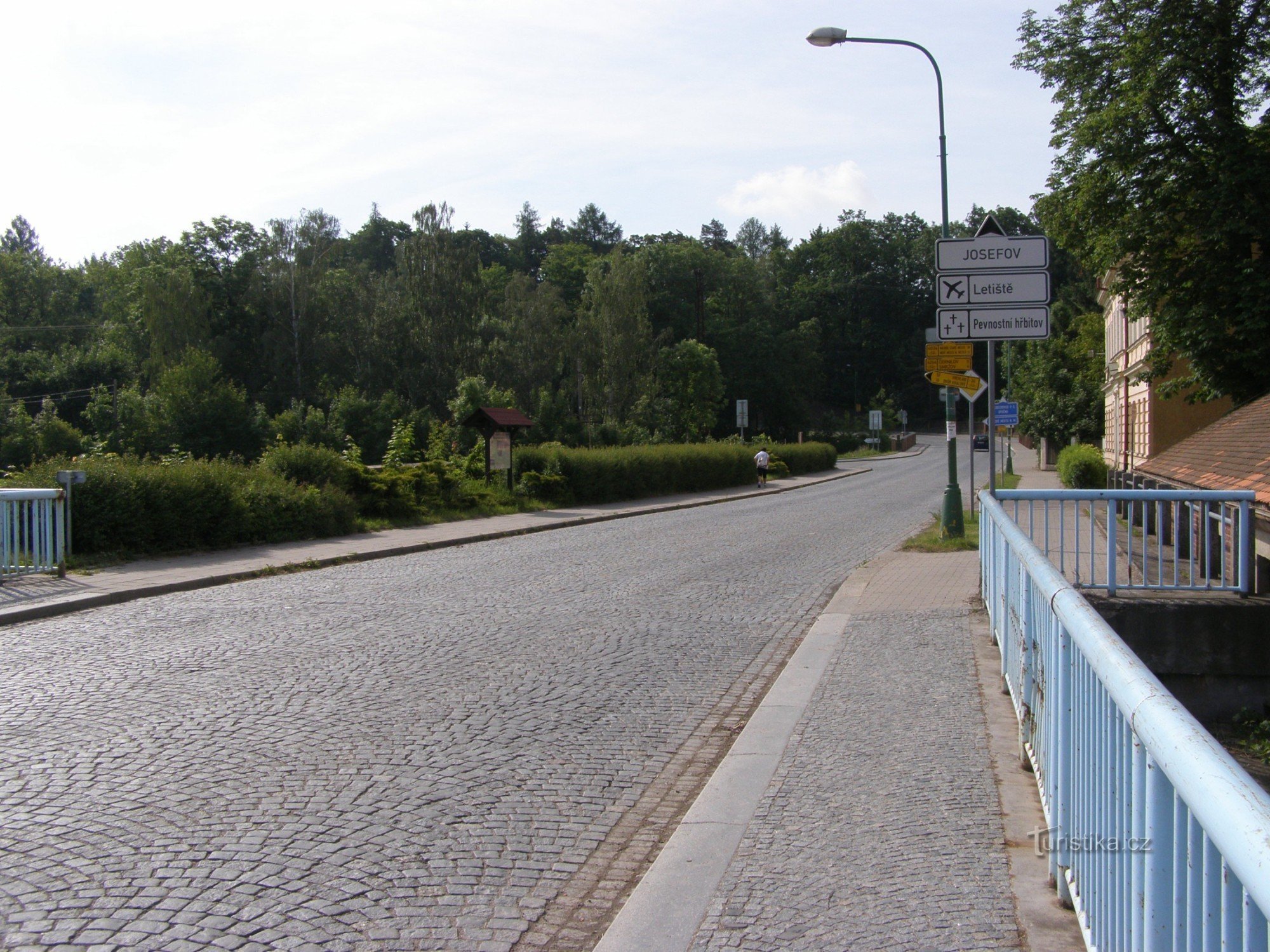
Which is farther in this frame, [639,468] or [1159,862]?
[639,468]

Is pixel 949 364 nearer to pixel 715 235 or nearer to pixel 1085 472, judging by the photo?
pixel 1085 472

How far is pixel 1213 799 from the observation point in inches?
70.2

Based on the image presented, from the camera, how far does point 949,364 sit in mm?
17000

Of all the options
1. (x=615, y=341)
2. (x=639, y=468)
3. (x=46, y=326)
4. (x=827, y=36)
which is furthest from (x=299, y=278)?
(x=827, y=36)

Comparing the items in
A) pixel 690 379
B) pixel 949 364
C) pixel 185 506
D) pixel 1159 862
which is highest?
pixel 690 379

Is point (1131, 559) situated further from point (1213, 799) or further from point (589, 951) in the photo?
point (1213, 799)

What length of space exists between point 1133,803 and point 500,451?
25254 millimetres

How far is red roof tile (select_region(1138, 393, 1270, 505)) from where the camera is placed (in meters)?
10.5

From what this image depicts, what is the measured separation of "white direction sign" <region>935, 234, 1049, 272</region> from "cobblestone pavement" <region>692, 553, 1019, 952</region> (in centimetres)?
686

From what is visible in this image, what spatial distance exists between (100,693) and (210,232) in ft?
237

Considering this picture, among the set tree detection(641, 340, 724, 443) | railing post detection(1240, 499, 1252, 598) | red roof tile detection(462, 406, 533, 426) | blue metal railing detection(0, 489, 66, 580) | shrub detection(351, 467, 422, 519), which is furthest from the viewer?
tree detection(641, 340, 724, 443)

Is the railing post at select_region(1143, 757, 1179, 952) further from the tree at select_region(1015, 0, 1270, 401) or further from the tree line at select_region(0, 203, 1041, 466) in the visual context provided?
the tree line at select_region(0, 203, 1041, 466)

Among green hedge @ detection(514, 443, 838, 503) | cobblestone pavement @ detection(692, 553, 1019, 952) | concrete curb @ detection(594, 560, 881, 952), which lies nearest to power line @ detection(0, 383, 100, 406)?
green hedge @ detection(514, 443, 838, 503)

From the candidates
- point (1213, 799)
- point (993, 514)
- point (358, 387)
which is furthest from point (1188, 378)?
point (358, 387)
